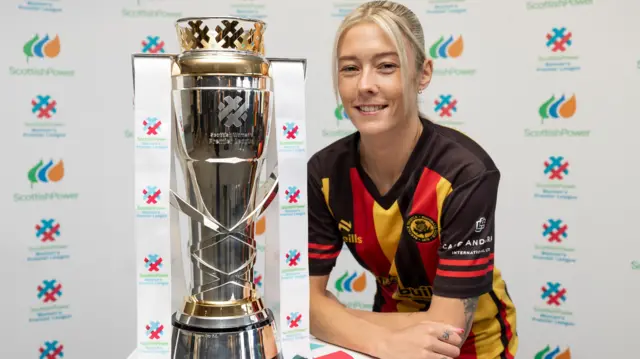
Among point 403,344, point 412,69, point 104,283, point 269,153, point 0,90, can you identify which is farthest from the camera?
point 104,283

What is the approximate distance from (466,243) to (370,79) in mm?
378

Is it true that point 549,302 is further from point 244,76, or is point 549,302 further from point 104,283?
point 244,76

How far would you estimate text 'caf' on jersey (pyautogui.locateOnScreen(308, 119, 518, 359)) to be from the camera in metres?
1.17

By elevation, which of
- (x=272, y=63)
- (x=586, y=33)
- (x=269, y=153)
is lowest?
(x=269, y=153)

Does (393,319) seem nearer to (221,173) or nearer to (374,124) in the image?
(374,124)

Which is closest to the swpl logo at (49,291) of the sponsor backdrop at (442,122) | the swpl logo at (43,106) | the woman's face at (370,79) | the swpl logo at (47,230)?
the sponsor backdrop at (442,122)

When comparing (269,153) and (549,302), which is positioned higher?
(269,153)

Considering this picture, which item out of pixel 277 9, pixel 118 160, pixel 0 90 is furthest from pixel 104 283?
pixel 277 9

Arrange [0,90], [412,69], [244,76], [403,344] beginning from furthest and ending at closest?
[0,90] < [412,69] < [403,344] < [244,76]

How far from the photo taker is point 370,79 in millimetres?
1169

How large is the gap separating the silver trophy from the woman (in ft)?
1.10

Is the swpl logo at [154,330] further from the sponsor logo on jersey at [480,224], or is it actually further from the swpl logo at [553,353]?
the swpl logo at [553,353]

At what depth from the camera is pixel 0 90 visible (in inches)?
88.3

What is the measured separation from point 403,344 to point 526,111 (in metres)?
1.60
